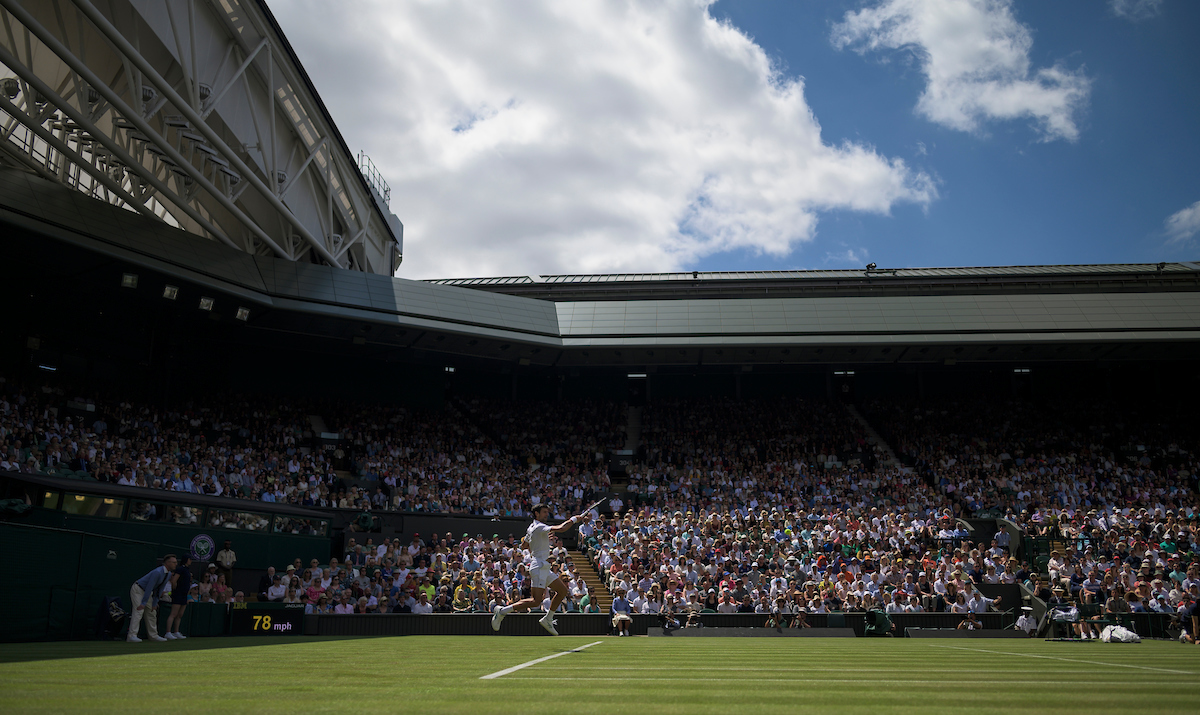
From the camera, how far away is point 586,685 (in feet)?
19.1

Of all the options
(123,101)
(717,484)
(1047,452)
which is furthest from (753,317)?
(123,101)

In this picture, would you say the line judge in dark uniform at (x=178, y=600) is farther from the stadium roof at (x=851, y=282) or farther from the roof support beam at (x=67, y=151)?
the stadium roof at (x=851, y=282)

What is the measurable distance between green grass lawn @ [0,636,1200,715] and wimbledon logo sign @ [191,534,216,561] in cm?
1289

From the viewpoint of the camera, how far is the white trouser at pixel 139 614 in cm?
1354

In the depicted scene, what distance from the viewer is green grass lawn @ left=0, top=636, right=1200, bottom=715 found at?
4.70m

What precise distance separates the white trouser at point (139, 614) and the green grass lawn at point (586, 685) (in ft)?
13.9

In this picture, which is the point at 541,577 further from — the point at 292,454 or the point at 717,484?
the point at 717,484

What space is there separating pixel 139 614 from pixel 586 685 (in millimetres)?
11203

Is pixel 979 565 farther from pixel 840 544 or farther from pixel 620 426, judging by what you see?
pixel 620 426

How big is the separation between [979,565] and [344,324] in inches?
978

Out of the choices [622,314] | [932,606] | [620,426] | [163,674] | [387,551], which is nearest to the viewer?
[163,674]

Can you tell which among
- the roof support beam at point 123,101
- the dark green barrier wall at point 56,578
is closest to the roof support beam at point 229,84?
the roof support beam at point 123,101

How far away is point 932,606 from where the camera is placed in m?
21.1

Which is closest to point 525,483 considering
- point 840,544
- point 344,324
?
point 344,324
